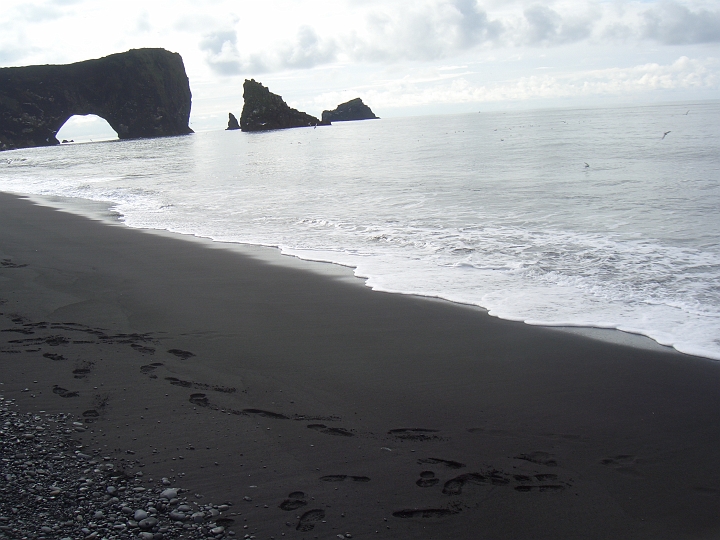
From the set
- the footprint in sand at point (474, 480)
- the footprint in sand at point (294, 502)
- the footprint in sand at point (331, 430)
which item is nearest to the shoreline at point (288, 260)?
the footprint in sand at point (474, 480)

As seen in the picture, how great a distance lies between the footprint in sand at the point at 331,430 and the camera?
131 inches

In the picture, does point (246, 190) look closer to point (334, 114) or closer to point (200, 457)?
point (200, 457)

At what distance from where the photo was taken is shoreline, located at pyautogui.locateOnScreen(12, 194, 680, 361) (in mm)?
4996

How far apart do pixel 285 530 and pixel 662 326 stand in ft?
14.1

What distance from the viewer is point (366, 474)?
291 centimetres

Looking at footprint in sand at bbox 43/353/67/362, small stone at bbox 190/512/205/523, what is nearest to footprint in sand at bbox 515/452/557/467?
small stone at bbox 190/512/205/523

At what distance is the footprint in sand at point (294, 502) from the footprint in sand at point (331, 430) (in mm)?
640

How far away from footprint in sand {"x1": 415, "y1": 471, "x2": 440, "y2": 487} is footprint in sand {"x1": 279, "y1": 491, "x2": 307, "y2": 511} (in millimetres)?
612

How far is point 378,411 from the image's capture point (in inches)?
144

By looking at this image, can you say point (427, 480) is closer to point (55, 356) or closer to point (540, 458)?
point (540, 458)

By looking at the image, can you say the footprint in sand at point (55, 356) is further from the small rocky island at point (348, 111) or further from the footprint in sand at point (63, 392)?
the small rocky island at point (348, 111)

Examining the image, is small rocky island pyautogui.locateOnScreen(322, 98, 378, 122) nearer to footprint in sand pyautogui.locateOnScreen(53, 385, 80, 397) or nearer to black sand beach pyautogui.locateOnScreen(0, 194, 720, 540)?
black sand beach pyautogui.locateOnScreen(0, 194, 720, 540)

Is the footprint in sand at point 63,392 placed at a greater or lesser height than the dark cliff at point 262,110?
lesser

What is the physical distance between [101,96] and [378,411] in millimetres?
134465
